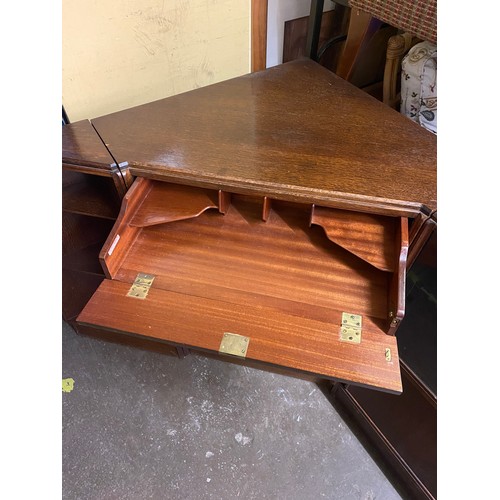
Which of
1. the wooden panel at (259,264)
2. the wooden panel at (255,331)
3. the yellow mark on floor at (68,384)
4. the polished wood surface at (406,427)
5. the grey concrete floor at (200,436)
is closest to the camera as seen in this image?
the wooden panel at (255,331)

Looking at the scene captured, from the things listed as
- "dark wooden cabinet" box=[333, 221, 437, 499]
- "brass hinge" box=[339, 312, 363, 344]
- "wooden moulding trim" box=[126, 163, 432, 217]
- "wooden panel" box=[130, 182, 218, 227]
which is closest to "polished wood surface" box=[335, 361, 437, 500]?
"dark wooden cabinet" box=[333, 221, 437, 499]

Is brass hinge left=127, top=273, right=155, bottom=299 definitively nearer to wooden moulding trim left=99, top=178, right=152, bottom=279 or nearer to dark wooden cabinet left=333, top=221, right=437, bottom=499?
wooden moulding trim left=99, top=178, right=152, bottom=279

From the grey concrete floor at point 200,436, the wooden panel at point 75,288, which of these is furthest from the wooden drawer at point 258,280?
the grey concrete floor at point 200,436

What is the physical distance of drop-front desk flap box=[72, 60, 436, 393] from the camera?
0.69m

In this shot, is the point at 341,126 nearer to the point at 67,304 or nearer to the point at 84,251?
the point at 84,251

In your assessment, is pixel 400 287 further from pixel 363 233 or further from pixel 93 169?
pixel 93 169

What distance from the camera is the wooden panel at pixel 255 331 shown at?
649 millimetres

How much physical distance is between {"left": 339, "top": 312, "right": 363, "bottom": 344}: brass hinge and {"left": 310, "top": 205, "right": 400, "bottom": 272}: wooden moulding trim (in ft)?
0.33

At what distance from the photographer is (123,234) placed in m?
0.80

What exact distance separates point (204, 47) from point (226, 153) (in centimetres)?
38

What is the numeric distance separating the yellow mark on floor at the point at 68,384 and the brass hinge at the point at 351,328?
0.93m

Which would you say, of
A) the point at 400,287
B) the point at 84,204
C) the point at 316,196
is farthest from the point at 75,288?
the point at 400,287

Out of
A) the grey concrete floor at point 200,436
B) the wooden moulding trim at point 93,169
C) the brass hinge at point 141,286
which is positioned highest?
the wooden moulding trim at point 93,169

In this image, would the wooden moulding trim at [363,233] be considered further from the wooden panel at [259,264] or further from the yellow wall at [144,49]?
the yellow wall at [144,49]
